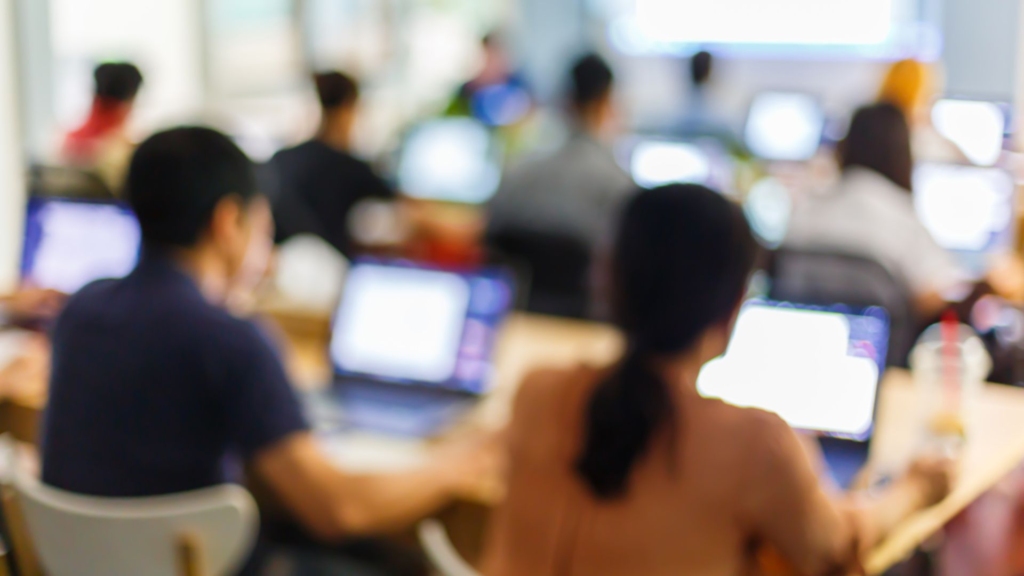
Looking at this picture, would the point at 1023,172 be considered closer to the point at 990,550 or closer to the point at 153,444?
the point at 990,550

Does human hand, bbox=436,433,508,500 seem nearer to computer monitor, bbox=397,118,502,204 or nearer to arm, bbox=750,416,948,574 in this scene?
arm, bbox=750,416,948,574

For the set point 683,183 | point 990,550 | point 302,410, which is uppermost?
point 683,183

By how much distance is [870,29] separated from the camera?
6820mm

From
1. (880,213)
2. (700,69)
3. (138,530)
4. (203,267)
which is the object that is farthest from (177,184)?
(700,69)

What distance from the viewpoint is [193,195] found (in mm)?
1842

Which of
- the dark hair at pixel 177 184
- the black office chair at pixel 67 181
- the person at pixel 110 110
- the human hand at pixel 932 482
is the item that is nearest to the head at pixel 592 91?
the person at pixel 110 110

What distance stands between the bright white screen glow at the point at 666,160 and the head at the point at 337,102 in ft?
4.18

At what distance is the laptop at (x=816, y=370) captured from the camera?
207 centimetres

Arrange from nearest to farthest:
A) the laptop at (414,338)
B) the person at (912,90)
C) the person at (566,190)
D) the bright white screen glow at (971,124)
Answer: the laptop at (414,338)
the person at (566,190)
the person at (912,90)
the bright white screen glow at (971,124)

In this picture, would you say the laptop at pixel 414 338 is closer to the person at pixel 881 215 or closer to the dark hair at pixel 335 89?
the person at pixel 881 215

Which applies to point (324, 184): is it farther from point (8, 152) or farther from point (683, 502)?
point (683, 502)

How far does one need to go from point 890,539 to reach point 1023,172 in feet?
9.69

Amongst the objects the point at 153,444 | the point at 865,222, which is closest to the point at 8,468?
the point at 153,444

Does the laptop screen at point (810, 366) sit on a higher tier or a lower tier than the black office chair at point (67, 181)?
lower
